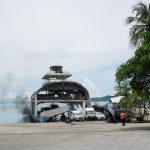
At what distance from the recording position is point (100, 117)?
61969 mm

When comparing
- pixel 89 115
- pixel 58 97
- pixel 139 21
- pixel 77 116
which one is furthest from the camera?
pixel 58 97

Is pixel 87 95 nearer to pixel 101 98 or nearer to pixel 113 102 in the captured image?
pixel 101 98

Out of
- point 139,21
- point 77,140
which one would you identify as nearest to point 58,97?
point 139,21

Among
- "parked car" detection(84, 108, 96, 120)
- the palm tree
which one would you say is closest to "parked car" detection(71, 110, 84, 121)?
"parked car" detection(84, 108, 96, 120)

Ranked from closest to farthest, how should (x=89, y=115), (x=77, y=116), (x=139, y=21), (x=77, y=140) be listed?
(x=77, y=140)
(x=139, y=21)
(x=77, y=116)
(x=89, y=115)

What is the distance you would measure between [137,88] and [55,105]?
39.2m

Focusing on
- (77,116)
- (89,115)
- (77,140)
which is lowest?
(77,140)

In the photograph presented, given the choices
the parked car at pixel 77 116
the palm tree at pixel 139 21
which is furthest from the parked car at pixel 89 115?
the palm tree at pixel 139 21

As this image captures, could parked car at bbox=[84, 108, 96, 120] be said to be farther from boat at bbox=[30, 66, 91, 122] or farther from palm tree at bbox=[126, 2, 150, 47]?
palm tree at bbox=[126, 2, 150, 47]

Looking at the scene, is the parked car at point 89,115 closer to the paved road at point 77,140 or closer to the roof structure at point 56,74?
the roof structure at point 56,74

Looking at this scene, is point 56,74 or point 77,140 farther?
point 56,74

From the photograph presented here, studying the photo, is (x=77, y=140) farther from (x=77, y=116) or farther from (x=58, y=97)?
(x=58, y=97)

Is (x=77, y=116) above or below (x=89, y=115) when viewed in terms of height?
below

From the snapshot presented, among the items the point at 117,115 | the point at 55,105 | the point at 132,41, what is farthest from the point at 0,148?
the point at 55,105
